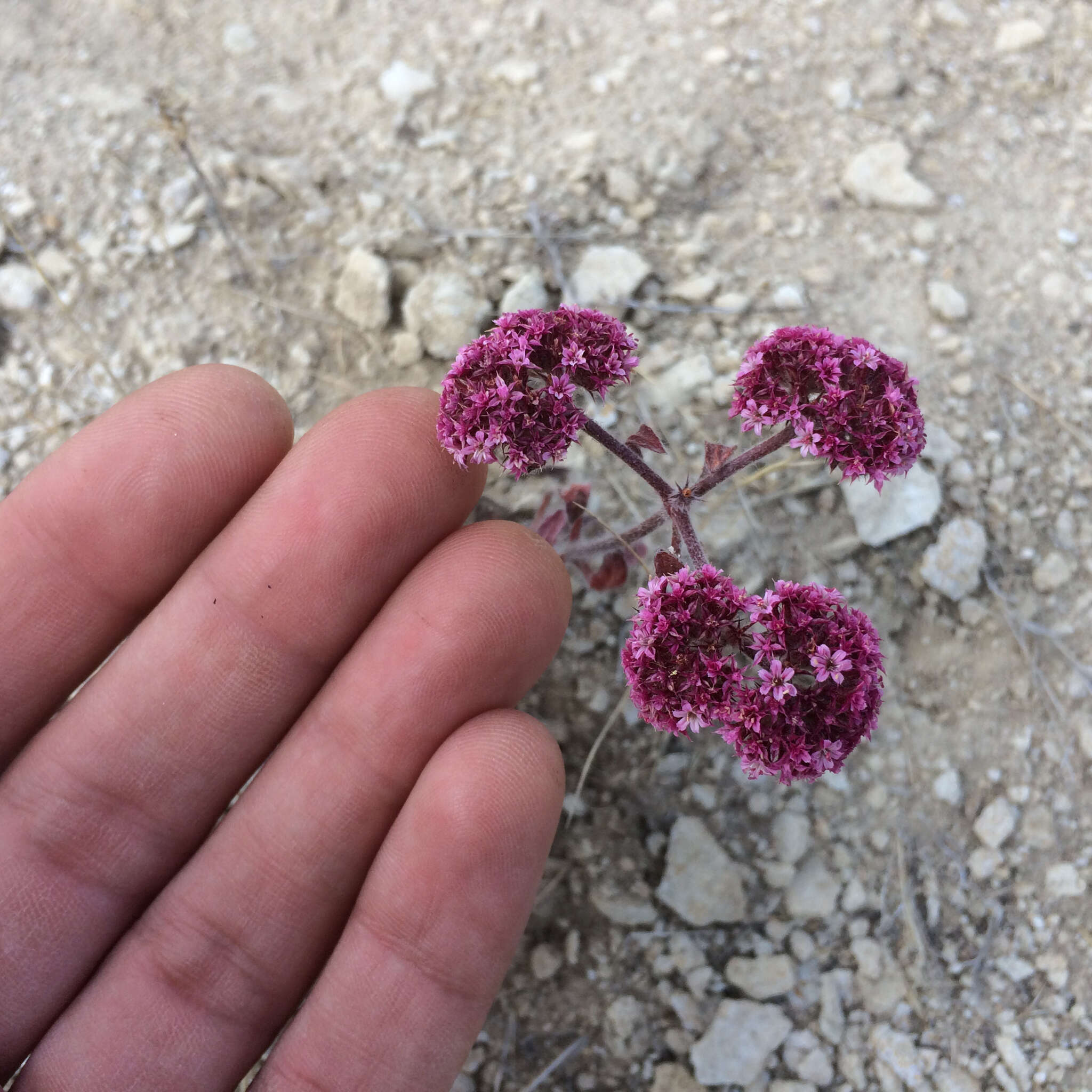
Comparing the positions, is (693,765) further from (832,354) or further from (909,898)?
(832,354)

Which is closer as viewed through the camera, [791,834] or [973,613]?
[791,834]

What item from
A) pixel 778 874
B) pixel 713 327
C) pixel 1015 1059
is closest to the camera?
pixel 1015 1059

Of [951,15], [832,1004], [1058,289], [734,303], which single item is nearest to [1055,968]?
[832,1004]

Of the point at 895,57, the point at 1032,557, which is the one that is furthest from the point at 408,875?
the point at 895,57

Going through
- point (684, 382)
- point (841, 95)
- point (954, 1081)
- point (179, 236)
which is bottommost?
point (954, 1081)

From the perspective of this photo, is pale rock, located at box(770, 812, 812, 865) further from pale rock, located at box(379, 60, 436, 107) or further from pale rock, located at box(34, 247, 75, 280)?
pale rock, located at box(34, 247, 75, 280)

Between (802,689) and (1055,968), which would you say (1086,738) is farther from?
(802,689)
